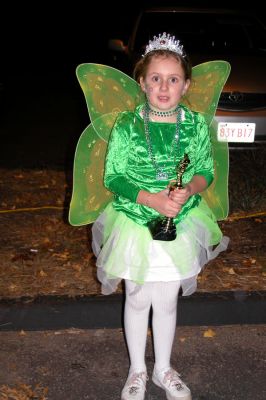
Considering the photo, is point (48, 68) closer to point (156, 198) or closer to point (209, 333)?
point (209, 333)

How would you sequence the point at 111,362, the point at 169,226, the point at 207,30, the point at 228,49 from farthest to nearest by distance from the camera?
the point at 207,30 → the point at 228,49 → the point at 111,362 → the point at 169,226

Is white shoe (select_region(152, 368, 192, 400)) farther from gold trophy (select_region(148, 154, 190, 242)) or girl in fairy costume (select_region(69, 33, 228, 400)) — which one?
gold trophy (select_region(148, 154, 190, 242))

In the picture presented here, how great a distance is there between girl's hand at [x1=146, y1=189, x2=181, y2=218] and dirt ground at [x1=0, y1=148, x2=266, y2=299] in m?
1.50

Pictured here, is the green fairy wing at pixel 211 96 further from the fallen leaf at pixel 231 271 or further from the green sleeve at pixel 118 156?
the fallen leaf at pixel 231 271

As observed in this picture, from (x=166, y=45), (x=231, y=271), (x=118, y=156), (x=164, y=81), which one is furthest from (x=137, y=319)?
(x=231, y=271)

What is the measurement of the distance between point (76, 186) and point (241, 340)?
150 cm

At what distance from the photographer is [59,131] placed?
10.7 metres

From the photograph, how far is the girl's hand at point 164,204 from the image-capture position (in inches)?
103

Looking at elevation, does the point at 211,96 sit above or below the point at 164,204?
above

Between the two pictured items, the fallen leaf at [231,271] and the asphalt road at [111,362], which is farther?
the fallen leaf at [231,271]

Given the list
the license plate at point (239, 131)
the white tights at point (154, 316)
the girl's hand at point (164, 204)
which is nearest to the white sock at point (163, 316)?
the white tights at point (154, 316)

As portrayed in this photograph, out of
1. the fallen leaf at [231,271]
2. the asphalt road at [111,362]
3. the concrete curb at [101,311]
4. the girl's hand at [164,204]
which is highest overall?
the girl's hand at [164,204]

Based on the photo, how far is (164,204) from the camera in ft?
8.64

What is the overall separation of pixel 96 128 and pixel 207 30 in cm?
532
